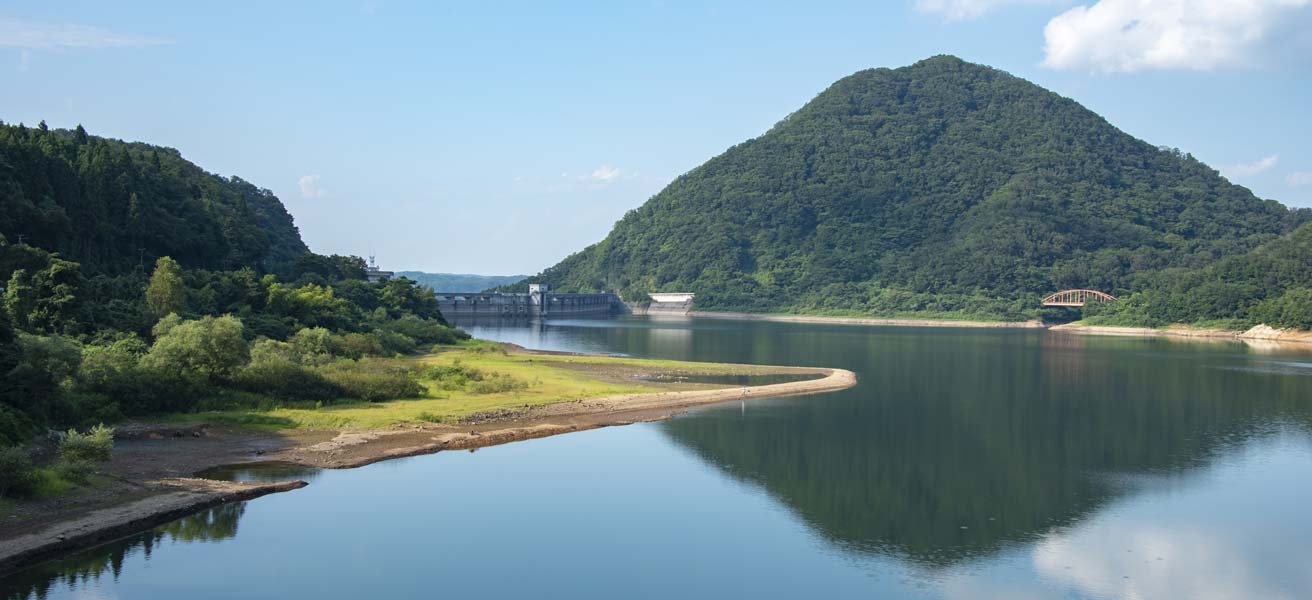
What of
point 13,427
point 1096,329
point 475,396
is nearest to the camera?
point 13,427

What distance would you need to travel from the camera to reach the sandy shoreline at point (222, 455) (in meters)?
26.0

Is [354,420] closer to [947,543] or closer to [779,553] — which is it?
[779,553]

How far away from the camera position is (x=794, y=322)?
18562cm

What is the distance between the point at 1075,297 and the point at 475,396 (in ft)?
494

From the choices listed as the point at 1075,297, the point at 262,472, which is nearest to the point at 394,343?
the point at 262,472

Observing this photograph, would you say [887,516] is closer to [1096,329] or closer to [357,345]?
[357,345]

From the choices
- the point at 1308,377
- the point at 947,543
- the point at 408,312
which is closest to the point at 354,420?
the point at 947,543

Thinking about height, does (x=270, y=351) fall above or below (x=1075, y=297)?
below

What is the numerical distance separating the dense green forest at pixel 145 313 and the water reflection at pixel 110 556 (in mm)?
6704

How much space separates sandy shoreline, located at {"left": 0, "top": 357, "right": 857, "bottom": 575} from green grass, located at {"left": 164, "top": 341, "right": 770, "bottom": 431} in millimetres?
1171

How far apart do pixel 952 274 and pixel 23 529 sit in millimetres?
182670

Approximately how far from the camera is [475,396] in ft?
173

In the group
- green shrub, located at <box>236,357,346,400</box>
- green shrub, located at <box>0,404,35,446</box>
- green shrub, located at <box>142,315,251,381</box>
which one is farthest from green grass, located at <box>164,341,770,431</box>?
green shrub, located at <box>0,404,35,446</box>

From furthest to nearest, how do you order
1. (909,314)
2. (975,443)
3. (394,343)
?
(909,314) < (394,343) < (975,443)
